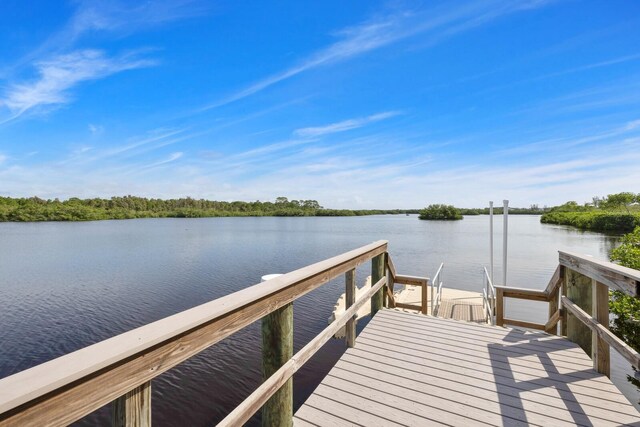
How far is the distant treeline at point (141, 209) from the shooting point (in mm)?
63531

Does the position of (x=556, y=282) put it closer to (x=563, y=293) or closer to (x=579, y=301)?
(x=563, y=293)

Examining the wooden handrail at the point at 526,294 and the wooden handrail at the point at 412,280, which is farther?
the wooden handrail at the point at 412,280

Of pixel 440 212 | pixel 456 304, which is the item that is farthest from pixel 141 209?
pixel 456 304

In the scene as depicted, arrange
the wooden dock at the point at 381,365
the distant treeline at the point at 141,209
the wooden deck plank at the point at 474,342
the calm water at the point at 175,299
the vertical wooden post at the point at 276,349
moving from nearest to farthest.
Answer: the wooden dock at the point at 381,365 < the vertical wooden post at the point at 276,349 < the wooden deck plank at the point at 474,342 < the calm water at the point at 175,299 < the distant treeline at the point at 141,209

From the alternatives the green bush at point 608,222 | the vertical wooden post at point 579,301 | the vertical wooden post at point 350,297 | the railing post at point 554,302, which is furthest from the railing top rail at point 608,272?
the green bush at point 608,222

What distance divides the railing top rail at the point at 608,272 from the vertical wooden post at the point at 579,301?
0.12 m

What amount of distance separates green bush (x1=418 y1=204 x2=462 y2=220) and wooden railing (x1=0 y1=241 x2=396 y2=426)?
89457 mm

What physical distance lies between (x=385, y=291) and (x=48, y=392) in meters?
3.75

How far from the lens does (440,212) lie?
85.7 m

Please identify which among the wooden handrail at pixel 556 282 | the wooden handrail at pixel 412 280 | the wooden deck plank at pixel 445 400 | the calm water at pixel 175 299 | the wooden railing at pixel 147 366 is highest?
the wooden railing at pixel 147 366

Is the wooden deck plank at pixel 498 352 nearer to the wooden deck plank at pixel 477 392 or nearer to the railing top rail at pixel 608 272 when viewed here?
Result: the wooden deck plank at pixel 477 392

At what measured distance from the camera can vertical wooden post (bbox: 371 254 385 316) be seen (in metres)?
3.71

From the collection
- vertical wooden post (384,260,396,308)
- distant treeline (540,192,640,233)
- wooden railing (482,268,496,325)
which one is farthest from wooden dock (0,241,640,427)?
distant treeline (540,192,640,233)

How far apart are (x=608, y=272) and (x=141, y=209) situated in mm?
100980
